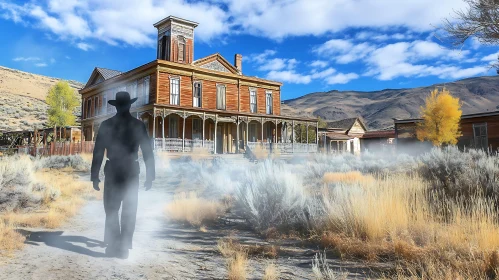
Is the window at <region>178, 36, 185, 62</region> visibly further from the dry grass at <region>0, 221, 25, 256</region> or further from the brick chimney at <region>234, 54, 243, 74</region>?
the dry grass at <region>0, 221, 25, 256</region>

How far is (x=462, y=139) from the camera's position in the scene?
33.2 m

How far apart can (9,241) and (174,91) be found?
21.1m

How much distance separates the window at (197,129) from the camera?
26047mm

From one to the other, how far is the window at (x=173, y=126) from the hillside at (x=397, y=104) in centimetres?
10238

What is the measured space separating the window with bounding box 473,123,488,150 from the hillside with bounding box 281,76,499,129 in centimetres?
9158

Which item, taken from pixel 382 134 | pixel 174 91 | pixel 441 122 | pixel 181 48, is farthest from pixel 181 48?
Answer: pixel 382 134

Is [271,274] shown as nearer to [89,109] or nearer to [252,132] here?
[252,132]

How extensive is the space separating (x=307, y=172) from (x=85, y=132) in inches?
1069

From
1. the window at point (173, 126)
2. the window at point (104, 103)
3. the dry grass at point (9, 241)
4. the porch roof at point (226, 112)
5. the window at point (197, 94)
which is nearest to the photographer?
the dry grass at point (9, 241)

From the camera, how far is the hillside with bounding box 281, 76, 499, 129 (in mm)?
137000

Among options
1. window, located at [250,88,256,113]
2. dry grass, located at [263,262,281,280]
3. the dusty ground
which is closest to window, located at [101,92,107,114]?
window, located at [250,88,256,113]

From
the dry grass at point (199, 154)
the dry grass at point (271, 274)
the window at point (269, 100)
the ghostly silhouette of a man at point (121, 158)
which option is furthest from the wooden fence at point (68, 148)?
the dry grass at point (271, 274)

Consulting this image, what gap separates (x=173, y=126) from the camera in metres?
25.2

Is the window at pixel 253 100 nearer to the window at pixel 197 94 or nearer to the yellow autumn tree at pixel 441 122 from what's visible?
the window at pixel 197 94
